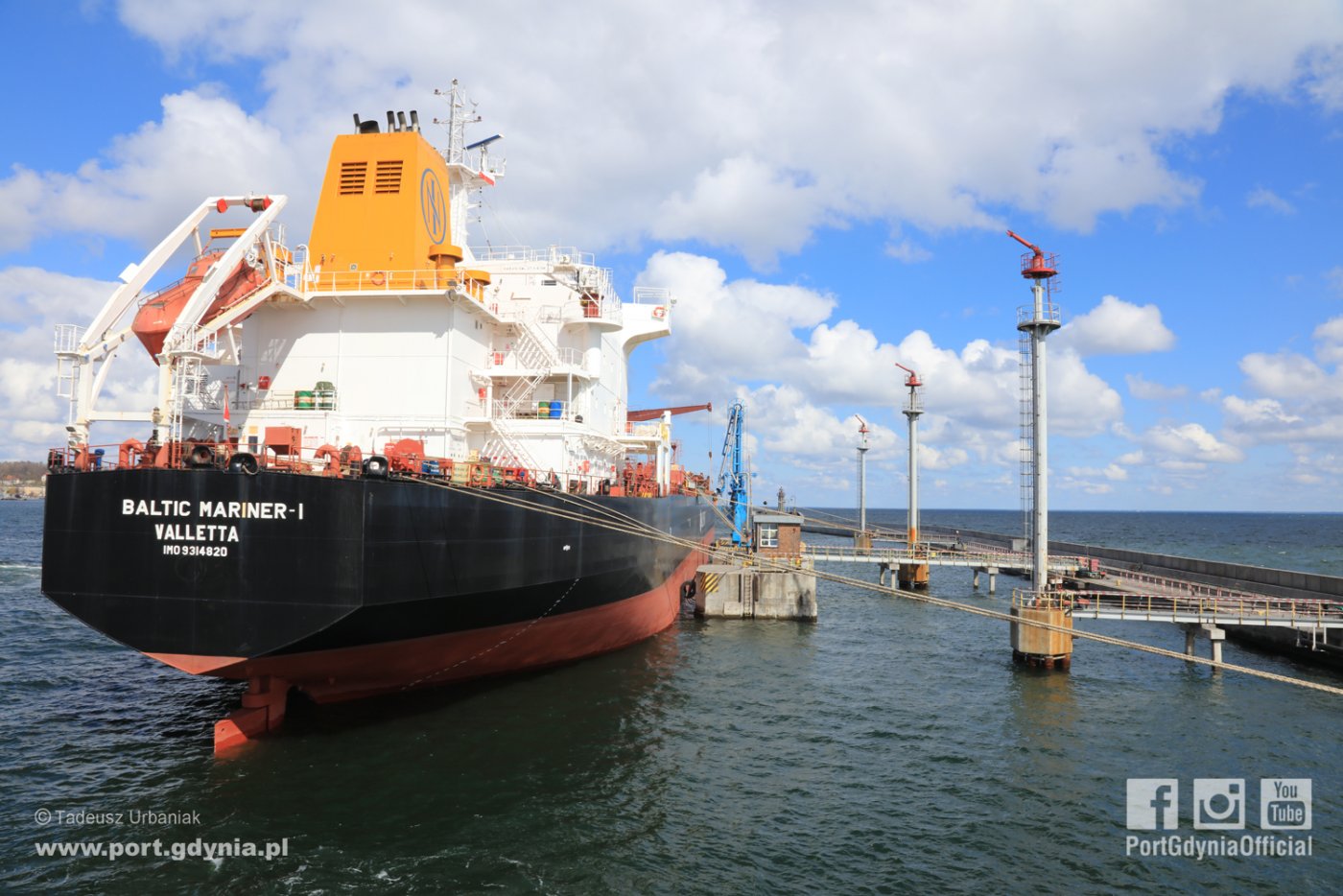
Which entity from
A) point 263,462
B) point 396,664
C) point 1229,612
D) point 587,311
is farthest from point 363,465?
point 1229,612

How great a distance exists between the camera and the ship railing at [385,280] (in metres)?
17.8

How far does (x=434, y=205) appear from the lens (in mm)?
20031

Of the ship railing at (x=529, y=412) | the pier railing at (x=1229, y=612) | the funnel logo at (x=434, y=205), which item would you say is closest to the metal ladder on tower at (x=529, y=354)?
the ship railing at (x=529, y=412)

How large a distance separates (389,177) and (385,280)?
2734mm

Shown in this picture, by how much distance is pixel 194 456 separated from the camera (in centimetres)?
1305

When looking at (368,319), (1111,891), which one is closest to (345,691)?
(368,319)

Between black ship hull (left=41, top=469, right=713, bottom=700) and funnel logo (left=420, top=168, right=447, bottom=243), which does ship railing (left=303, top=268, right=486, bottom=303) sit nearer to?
funnel logo (left=420, top=168, right=447, bottom=243)

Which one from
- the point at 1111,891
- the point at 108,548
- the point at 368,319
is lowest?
the point at 1111,891

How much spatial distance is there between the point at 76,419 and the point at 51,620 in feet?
54.9

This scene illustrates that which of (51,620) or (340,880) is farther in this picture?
(51,620)

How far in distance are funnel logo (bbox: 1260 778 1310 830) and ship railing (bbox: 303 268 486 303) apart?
17765 mm

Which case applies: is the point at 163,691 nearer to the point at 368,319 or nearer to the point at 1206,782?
the point at 368,319

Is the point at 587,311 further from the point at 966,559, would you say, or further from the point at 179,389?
the point at 966,559

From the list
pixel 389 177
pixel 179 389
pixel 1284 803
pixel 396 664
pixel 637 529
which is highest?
pixel 389 177
